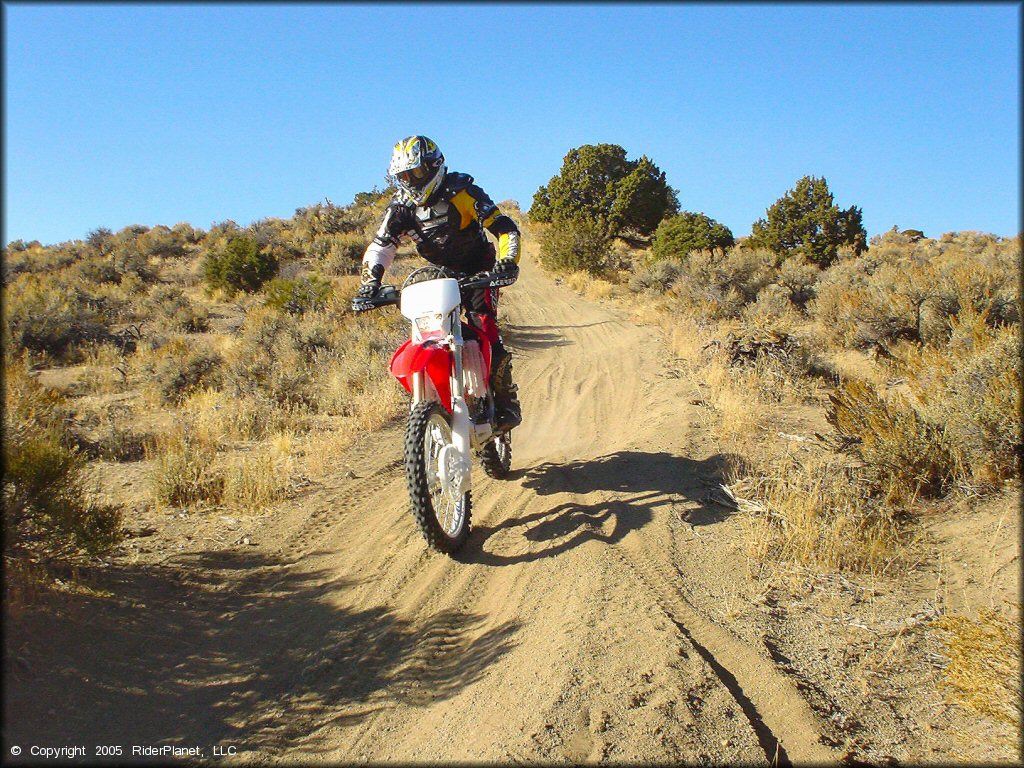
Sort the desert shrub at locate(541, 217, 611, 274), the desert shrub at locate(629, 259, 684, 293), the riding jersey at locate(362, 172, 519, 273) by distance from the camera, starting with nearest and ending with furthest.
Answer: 1. the riding jersey at locate(362, 172, 519, 273)
2. the desert shrub at locate(629, 259, 684, 293)
3. the desert shrub at locate(541, 217, 611, 274)

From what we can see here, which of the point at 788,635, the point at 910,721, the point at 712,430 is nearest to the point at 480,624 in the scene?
the point at 788,635

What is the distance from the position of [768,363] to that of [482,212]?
15.7ft

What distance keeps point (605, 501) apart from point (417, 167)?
284 cm

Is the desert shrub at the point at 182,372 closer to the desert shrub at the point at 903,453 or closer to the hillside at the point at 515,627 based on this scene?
the hillside at the point at 515,627

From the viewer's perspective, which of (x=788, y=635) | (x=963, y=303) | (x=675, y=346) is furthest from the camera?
(x=675, y=346)

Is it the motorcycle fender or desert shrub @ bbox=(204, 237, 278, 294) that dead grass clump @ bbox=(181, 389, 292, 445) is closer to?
the motorcycle fender

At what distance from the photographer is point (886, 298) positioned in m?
9.94

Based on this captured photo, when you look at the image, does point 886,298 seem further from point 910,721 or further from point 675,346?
point 910,721

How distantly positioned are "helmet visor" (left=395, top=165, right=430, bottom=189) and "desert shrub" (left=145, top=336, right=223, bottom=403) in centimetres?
554

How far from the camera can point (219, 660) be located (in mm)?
3066

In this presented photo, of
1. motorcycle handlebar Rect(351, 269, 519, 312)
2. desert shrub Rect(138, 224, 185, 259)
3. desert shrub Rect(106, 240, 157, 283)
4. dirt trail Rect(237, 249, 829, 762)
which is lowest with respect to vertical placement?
dirt trail Rect(237, 249, 829, 762)

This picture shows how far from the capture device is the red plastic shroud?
3.97 metres

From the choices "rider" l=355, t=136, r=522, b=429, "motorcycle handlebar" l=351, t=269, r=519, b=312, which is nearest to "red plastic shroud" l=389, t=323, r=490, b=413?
"motorcycle handlebar" l=351, t=269, r=519, b=312

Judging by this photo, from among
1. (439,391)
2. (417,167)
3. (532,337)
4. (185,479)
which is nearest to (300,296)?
(532,337)
